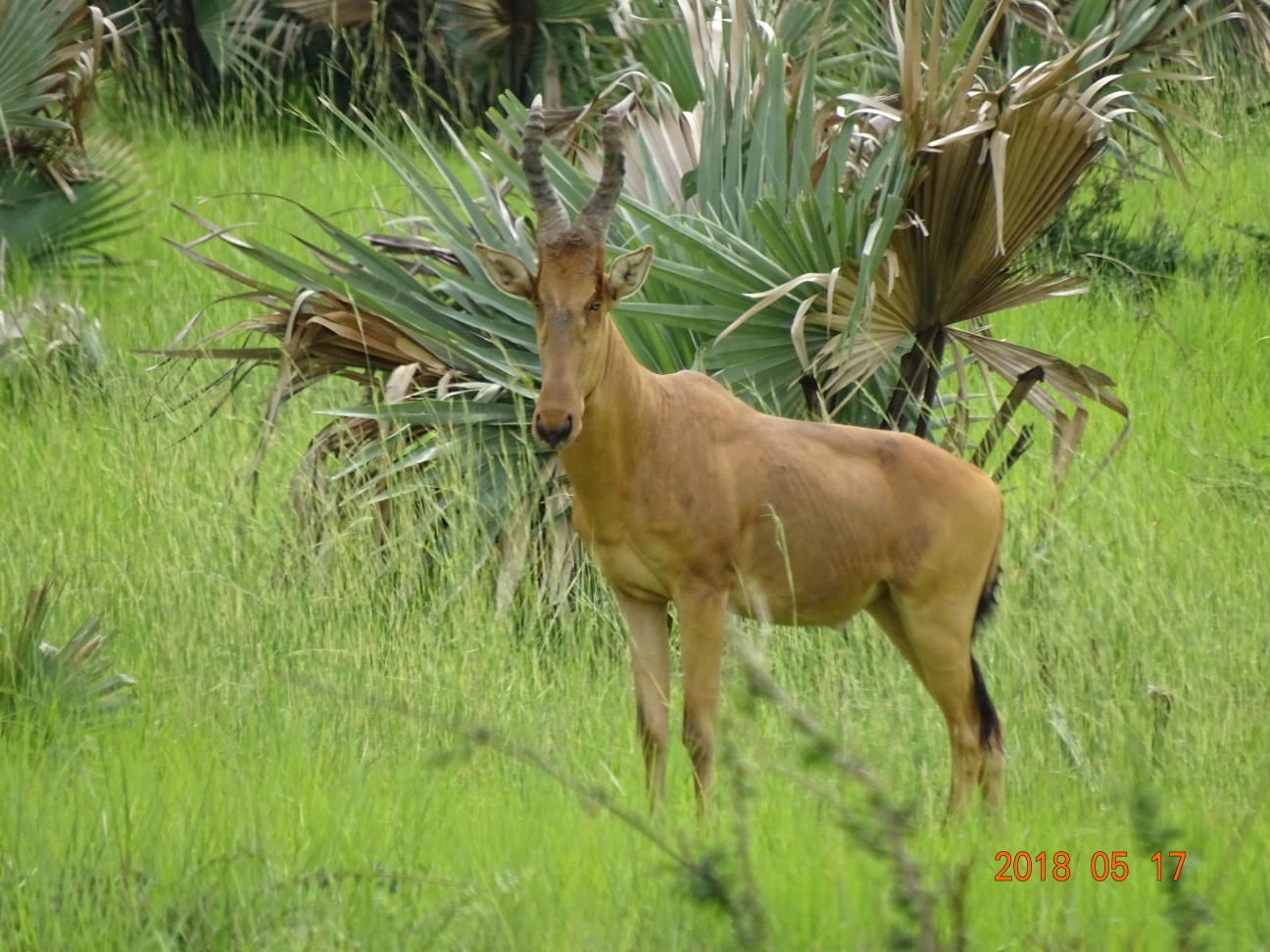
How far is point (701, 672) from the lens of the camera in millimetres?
4367

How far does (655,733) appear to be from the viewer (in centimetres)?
447

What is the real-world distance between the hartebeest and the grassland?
290mm

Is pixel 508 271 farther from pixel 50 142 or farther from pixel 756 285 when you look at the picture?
pixel 50 142

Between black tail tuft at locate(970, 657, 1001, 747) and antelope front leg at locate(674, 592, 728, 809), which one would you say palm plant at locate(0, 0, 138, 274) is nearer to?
antelope front leg at locate(674, 592, 728, 809)

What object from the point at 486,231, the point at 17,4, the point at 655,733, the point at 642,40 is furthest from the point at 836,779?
the point at 17,4

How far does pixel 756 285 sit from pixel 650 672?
5.43 feet

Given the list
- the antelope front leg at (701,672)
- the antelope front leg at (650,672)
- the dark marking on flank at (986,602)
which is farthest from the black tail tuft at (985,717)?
the antelope front leg at (650,672)

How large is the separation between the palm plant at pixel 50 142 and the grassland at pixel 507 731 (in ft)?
4.15

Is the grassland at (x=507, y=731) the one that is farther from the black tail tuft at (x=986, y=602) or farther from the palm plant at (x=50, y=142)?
the palm plant at (x=50, y=142)

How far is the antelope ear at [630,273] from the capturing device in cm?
430

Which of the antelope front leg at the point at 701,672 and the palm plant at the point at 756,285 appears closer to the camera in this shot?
the antelope front leg at the point at 701,672

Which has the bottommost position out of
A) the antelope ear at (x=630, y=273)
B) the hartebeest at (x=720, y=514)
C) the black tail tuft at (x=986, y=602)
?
the black tail tuft at (x=986, y=602)

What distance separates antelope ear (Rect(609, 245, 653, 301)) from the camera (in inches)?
169
